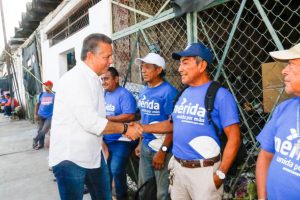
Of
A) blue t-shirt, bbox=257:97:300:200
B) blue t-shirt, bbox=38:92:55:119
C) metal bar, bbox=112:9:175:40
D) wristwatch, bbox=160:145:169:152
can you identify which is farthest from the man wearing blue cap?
blue t-shirt, bbox=38:92:55:119

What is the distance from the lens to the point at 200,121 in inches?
88.2

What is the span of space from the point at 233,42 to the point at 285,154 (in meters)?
2.50

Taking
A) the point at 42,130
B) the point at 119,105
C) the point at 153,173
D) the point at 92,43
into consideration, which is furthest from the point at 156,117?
the point at 42,130

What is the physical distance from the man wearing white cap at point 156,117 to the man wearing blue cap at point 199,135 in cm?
41

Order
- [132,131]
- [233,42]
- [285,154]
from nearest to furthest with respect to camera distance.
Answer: [285,154], [132,131], [233,42]

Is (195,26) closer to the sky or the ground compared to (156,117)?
closer to the sky

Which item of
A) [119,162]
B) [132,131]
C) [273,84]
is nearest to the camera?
[273,84]

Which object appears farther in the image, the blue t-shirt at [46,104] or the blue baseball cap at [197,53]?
the blue t-shirt at [46,104]

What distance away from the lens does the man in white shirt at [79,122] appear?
233 centimetres

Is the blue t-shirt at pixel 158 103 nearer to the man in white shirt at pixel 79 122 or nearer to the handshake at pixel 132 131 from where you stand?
the handshake at pixel 132 131

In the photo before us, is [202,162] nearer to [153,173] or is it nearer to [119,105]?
[153,173]

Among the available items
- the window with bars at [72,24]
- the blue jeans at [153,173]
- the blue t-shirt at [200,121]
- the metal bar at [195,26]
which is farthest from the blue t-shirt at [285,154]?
the window with bars at [72,24]

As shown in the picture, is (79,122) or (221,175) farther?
(79,122)

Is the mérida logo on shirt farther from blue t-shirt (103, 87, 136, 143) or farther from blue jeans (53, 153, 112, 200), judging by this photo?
blue jeans (53, 153, 112, 200)
